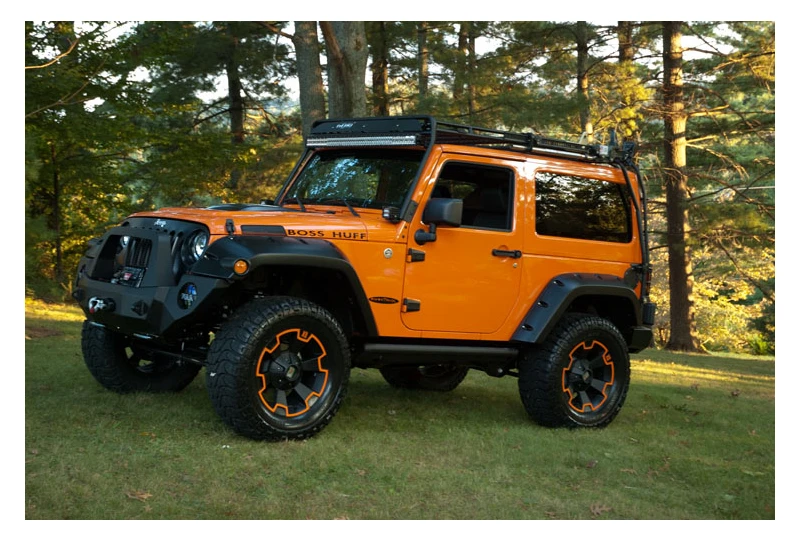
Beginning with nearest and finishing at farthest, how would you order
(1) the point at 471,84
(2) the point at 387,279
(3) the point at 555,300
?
(2) the point at 387,279
(3) the point at 555,300
(1) the point at 471,84

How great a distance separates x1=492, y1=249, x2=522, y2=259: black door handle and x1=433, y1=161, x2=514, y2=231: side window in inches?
7.4

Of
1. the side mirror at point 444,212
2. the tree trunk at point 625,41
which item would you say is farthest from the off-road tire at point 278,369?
the tree trunk at point 625,41

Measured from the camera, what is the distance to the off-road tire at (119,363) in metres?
6.77

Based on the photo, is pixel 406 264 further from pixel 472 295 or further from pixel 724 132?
pixel 724 132

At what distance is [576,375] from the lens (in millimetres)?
6977

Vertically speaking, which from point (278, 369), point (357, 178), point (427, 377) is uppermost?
point (357, 178)

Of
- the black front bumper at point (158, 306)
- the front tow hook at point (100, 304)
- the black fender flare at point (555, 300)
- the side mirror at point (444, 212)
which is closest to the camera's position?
the black front bumper at point (158, 306)

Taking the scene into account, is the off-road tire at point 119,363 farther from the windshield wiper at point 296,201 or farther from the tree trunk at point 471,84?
the tree trunk at point 471,84

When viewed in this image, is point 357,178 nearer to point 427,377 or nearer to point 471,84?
point 427,377

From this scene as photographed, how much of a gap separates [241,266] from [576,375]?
3.20 m

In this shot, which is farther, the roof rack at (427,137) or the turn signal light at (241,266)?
the roof rack at (427,137)

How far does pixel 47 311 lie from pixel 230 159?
18.9 feet

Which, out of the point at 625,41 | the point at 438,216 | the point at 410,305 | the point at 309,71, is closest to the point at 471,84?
the point at 625,41

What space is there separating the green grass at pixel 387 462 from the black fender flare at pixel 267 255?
1186mm
